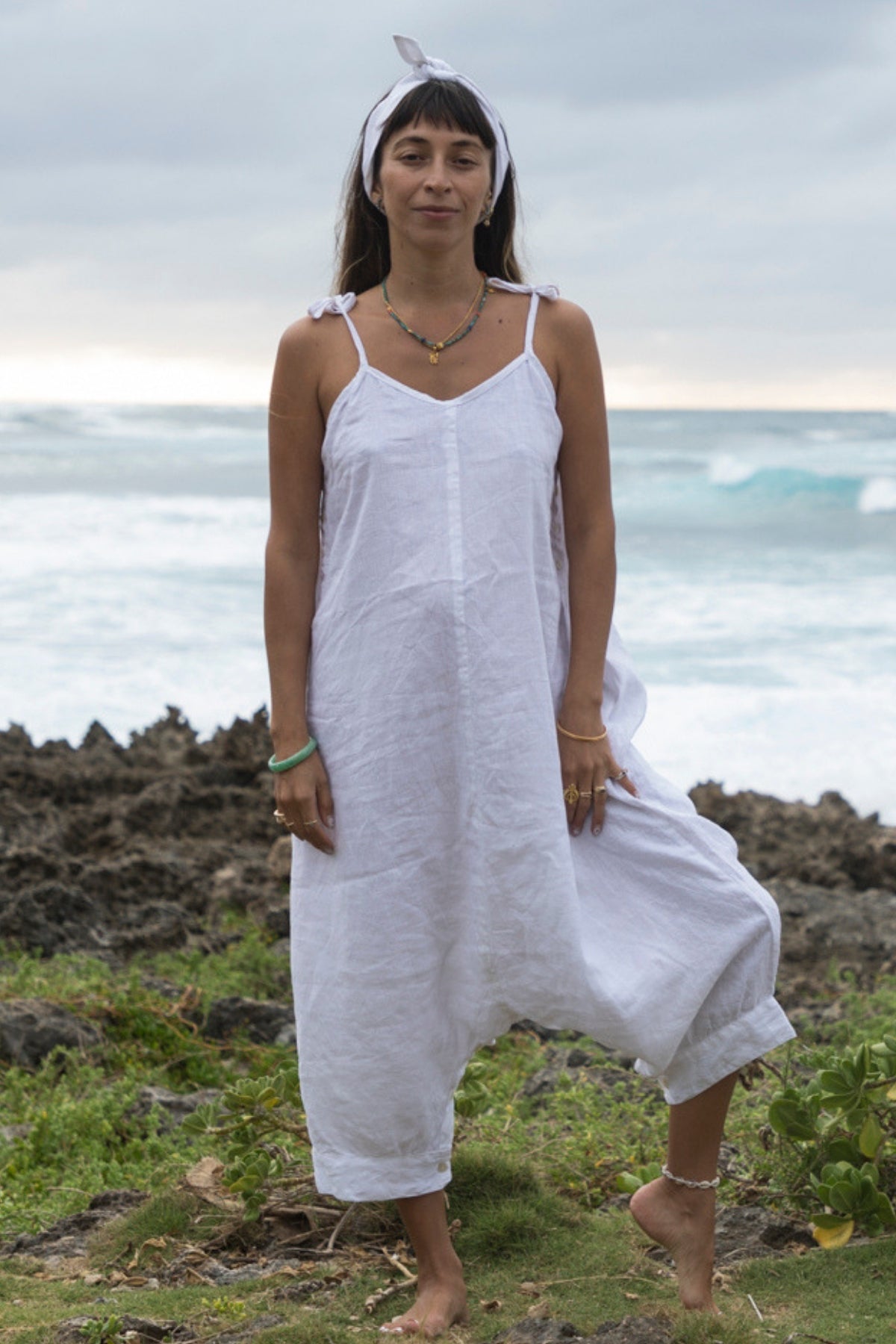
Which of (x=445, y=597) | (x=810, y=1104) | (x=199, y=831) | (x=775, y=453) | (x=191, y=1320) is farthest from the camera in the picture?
(x=775, y=453)

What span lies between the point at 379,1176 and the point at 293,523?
46.6 inches

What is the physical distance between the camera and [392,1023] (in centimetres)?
287

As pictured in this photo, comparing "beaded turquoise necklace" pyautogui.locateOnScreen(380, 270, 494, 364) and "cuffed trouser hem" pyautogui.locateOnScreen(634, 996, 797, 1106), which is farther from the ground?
"beaded turquoise necklace" pyautogui.locateOnScreen(380, 270, 494, 364)

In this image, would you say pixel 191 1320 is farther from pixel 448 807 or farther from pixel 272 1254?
pixel 448 807

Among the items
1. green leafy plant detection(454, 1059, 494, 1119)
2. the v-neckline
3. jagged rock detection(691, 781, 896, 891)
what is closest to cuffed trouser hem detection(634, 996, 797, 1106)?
green leafy plant detection(454, 1059, 494, 1119)

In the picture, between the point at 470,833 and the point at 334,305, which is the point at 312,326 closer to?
the point at 334,305

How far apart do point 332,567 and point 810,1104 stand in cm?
148

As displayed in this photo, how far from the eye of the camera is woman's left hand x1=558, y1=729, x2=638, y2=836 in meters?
2.85

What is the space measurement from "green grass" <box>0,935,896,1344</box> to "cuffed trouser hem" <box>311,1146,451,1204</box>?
0.76 feet

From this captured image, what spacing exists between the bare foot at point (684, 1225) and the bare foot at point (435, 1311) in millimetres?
353

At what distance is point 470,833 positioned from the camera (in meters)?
2.82

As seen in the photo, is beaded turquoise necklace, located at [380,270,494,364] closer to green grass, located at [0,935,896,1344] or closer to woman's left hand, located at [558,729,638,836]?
woman's left hand, located at [558,729,638,836]

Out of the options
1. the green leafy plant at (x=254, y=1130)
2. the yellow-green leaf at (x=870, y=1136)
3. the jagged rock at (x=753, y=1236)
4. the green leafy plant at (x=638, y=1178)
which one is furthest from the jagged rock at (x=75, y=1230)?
the yellow-green leaf at (x=870, y=1136)

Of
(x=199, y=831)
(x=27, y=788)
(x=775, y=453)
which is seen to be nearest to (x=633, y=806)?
(x=199, y=831)
